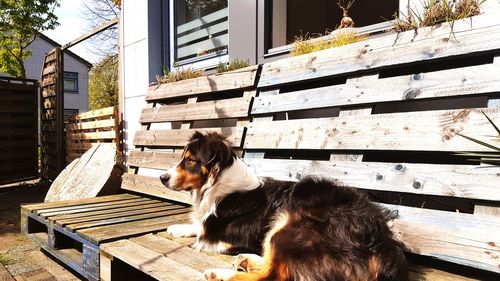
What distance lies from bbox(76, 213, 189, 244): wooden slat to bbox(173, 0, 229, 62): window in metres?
2.24

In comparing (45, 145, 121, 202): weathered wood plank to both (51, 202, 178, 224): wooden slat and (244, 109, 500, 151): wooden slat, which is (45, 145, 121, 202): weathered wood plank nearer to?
(51, 202, 178, 224): wooden slat

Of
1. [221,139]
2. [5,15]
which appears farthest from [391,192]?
[5,15]

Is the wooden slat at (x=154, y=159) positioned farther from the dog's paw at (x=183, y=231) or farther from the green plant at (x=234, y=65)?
the dog's paw at (x=183, y=231)

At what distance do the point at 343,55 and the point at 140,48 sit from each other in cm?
360

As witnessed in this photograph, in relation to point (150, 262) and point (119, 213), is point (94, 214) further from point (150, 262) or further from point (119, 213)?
point (150, 262)

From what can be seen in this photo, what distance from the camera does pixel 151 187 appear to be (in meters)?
3.94

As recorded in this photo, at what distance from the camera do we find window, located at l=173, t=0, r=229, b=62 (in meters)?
4.50

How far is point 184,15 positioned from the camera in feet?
16.8

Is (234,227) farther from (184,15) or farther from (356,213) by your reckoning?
(184,15)

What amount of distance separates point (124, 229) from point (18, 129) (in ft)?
22.1

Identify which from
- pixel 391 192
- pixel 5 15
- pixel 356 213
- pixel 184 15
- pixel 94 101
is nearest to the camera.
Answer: pixel 356 213

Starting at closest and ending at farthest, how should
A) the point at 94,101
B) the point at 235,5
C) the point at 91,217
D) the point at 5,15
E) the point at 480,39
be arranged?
the point at 480,39 < the point at 91,217 < the point at 235,5 < the point at 5,15 < the point at 94,101

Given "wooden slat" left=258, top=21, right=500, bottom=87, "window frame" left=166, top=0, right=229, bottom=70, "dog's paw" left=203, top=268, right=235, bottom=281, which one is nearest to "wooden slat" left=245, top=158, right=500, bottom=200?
"wooden slat" left=258, top=21, right=500, bottom=87

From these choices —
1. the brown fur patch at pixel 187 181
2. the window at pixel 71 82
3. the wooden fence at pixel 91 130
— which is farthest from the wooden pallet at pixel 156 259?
the window at pixel 71 82
